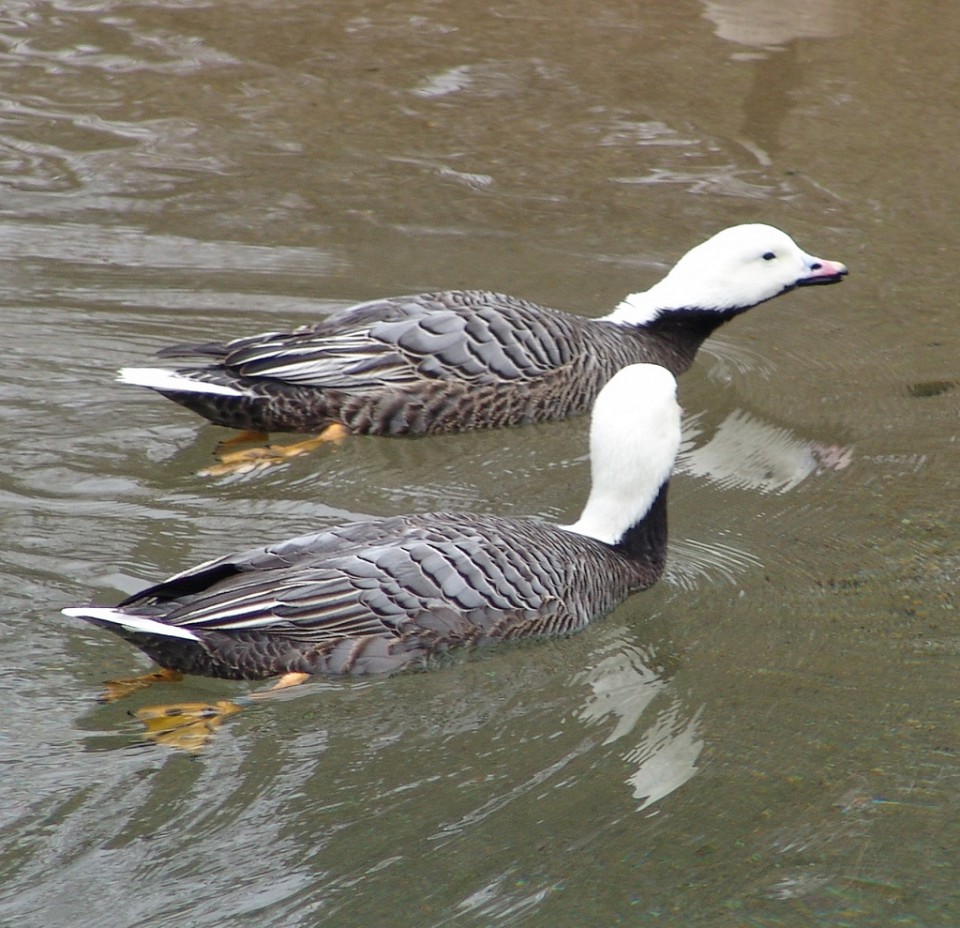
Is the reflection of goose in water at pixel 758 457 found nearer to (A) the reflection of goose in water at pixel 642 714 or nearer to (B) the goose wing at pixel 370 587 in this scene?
(A) the reflection of goose in water at pixel 642 714

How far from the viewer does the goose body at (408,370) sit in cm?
727

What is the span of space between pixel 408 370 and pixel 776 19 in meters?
5.91

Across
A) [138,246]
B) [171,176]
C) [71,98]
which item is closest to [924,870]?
[138,246]

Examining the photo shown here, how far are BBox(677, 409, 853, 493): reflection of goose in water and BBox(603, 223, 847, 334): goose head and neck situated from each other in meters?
0.81

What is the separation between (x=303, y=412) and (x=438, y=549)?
223cm

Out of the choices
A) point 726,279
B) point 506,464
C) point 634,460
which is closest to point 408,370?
point 506,464

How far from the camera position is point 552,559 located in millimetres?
5555

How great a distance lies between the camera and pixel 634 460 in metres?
5.78

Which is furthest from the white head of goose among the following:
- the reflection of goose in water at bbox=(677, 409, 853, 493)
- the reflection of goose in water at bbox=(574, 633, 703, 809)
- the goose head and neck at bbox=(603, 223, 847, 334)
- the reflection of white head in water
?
the reflection of white head in water

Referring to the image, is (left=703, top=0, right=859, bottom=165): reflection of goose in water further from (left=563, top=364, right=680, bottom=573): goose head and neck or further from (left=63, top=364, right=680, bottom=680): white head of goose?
(left=63, top=364, right=680, bottom=680): white head of goose

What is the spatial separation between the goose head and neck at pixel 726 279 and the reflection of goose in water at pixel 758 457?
807mm

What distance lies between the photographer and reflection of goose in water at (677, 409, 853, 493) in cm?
696

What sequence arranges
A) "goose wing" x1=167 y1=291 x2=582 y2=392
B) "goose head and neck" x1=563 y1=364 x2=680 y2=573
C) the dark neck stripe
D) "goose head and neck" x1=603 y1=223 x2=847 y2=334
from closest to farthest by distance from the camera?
"goose head and neck" x1=563 y1=364 x2=680 y2=573
the dark neck stripe
"goose wing" x1=167 y1=291 x2=582 y2=392
"goose head and neck" x1=603 y1=223 x2=847 y2=334

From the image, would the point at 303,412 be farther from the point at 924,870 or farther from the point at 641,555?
the point at 924,870
